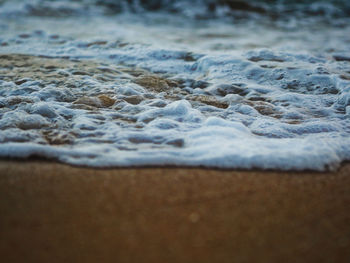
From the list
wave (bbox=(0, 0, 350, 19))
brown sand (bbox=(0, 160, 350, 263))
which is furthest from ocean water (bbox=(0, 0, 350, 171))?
wave (bbox=(0, 0, 350, 19))

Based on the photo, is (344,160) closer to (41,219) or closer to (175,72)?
(41,219)

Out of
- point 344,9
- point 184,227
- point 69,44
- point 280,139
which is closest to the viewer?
point 184,227

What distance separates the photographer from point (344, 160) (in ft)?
5.58

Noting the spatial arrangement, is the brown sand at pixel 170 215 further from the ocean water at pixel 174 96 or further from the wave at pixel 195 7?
the wave at pixel 195 7

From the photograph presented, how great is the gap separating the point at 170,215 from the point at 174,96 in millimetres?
1357

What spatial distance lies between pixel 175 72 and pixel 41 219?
2188mm

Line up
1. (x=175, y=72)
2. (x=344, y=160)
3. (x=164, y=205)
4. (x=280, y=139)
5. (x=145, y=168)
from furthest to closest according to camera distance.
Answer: (x=175, y=72), (x=280, y=139), (x=344, y=160), (x=145, y=168), (x=164, y=205)

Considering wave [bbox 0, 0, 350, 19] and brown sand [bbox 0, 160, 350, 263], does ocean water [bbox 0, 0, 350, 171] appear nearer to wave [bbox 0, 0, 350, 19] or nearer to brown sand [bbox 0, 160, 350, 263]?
brown sand [bbox 0, 160, 350, 263]

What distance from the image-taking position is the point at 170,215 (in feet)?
4.26

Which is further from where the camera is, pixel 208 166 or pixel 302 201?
pixel 208 166

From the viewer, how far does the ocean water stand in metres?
1.69

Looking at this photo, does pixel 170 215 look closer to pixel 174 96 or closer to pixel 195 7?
pixel 174 96

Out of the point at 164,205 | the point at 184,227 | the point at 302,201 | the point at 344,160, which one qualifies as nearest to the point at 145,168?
the point at 164,205

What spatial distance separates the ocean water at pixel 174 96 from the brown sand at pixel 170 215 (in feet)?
0.37
